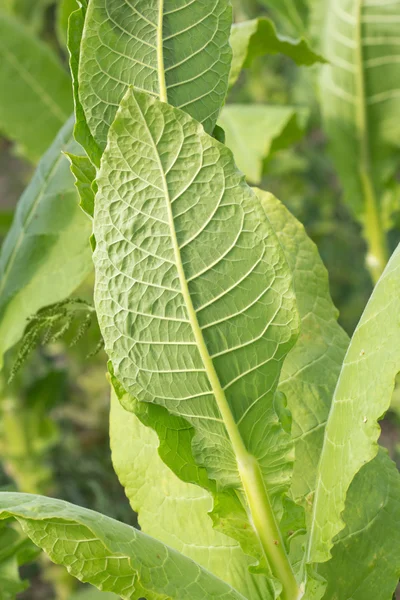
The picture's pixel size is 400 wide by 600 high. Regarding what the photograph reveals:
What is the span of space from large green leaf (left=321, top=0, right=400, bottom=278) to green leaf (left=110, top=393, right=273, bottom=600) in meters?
0.68

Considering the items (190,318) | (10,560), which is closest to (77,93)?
(190,318)

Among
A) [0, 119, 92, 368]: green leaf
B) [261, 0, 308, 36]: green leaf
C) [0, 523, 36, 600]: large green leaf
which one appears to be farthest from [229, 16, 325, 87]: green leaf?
[0, 523, 36, 600]: large green leaf

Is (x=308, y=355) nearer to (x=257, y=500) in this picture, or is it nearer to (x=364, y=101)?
(x=257, y=500)

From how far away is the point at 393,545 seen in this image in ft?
1.81

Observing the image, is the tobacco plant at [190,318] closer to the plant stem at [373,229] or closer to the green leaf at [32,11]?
the plant stem at [373,229]

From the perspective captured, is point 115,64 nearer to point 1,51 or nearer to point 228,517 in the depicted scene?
point 228,517

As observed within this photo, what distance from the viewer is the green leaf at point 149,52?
45 centimetres

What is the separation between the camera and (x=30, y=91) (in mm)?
1213

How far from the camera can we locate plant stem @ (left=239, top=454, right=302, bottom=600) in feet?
1.56

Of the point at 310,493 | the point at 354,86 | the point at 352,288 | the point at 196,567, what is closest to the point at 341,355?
the point at 310,493

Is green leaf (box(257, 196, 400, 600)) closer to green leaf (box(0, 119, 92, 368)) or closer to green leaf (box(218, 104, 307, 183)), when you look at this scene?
green leaf (box(0, 119, 92, 368))

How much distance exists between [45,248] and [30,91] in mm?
501

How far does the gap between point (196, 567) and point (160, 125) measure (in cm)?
29

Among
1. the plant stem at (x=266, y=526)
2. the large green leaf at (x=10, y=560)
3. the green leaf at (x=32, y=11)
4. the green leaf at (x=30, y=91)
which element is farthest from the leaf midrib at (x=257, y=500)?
the green leaf at (x=32, y=11)
